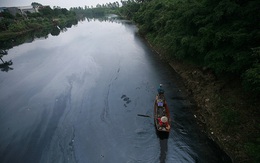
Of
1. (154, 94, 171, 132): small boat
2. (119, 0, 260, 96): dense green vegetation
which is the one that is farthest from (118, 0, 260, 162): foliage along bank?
(154, 94, 171, 132): small boat

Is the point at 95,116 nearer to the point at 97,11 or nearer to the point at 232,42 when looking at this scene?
the point at 232,42

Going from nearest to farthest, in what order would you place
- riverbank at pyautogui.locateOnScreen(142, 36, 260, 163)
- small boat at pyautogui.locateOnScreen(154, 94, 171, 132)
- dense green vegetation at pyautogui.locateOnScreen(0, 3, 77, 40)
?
riverbank at pyautogui.locateOnScreen(142, 36, 260, 163), small boat at pyautogui.locateOnScreen(154, 94, 171, 132), dense green vegetation at pyautogui.locateOnScreen(0, 3, 77, 40)

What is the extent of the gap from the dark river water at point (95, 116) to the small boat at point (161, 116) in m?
1.26

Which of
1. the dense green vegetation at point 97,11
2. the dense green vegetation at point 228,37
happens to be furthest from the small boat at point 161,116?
the dense green vegetation at point 97,11

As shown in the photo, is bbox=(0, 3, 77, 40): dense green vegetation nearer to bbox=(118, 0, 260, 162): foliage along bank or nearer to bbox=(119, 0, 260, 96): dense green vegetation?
bbox=(119, 0, 260, 96): dense green vegetation

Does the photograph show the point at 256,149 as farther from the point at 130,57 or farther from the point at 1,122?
the point at 130,57

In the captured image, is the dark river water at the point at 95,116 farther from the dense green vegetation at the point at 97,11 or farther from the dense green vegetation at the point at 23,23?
the dense green vegetation at the point at 97,11

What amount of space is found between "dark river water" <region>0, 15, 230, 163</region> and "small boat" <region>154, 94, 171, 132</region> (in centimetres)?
126

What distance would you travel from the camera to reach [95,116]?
1712 centimetres

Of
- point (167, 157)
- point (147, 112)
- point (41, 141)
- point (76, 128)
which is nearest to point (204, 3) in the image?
point (147, 112)

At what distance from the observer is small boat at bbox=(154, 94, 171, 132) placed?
12902mm

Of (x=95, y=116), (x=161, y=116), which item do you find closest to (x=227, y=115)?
(x=161, y=116)

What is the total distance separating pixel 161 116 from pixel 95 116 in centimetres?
695

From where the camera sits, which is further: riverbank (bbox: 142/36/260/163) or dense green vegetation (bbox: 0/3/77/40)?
dense green vegetation (bbox: 0/3/77/40)
